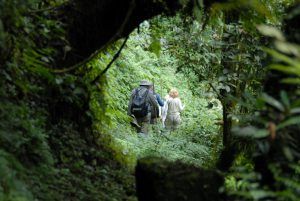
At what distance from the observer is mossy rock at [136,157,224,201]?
4164 mm

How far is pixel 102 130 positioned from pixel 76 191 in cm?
197

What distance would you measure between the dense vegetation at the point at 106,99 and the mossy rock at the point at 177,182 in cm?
17

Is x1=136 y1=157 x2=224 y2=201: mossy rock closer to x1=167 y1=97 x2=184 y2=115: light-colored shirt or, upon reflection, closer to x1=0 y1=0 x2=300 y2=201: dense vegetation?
x1=0 y1=0 x2=300 y2=201: dense vegetation

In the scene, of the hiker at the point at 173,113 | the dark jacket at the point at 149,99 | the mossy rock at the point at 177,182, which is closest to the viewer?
the mossy rock at the point at 177,182

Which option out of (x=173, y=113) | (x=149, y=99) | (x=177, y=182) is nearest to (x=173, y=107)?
(x=173, y=113)

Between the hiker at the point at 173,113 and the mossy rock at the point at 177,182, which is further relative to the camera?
the hiker at the point at 173,113

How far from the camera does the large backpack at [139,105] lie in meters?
13.1

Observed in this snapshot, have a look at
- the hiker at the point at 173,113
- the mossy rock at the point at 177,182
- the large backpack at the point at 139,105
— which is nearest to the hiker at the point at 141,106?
the large backpack at the point at 139,105

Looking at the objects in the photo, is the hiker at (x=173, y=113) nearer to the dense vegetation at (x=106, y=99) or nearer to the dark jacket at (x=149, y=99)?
the dark jacket at (x=149, y=99)

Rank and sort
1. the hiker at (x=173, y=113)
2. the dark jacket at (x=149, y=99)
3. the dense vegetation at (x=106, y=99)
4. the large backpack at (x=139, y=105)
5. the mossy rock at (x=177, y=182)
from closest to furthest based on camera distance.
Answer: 1. the dense vegetation at (x=106, y=99)
2. the mossy rock at (x=177, y=182)
3. the large backpack at (x=139, y=105)
4. the dark jacket at (x=149, y=99)
5. the hiker at (x=173, y=113)

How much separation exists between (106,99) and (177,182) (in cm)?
307

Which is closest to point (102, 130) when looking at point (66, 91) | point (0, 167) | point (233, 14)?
point (66, 91)

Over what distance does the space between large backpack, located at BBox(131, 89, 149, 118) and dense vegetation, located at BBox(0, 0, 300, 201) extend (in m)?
2.78

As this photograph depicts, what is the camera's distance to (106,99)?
7.06 meters
